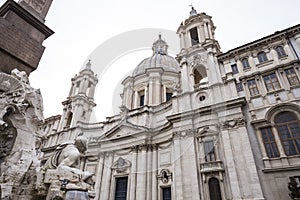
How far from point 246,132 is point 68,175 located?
40.1 feet

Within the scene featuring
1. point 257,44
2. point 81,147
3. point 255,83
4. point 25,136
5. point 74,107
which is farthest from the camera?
point 74,107

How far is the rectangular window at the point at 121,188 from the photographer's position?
60.8 ft

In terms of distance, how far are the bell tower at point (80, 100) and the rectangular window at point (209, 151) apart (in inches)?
790

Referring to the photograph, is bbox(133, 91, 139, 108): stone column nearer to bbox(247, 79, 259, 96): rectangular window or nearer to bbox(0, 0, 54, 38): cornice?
bbox(247, 79, 259, 96): rectangular window

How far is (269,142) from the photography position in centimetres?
1223

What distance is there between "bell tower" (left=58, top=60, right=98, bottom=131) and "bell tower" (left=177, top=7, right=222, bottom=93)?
691 inches

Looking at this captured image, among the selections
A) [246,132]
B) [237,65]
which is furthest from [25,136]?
[237,65]

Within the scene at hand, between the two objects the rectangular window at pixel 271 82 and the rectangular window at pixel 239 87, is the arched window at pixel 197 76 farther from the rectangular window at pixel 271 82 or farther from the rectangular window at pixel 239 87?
the rectangular window at pixel 271 82

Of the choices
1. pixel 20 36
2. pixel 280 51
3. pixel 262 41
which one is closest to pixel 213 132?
pixel 280 51

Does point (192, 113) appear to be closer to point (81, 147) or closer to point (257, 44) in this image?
point (257, 44)

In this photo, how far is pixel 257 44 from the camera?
15.7m

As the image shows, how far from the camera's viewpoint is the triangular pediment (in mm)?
20767

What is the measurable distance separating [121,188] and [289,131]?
15.7 m

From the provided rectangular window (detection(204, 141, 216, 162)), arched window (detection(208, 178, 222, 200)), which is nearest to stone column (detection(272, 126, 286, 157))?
rectangular window (detection(204, 141, 216, 162))
